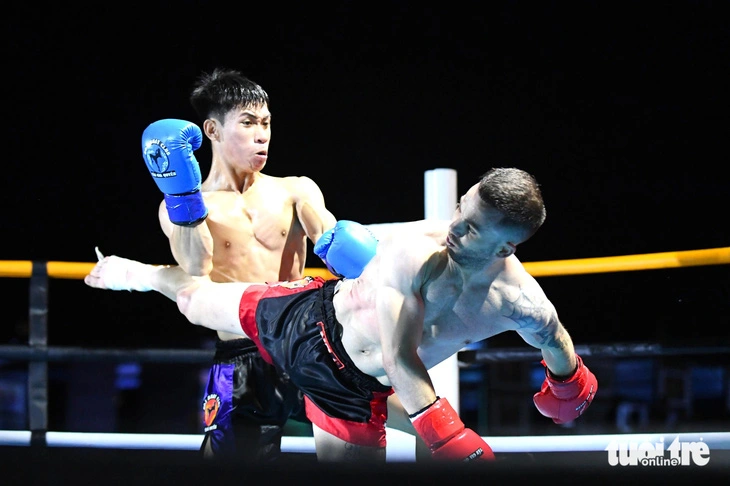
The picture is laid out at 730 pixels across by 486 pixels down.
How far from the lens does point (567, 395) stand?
1.75 meters

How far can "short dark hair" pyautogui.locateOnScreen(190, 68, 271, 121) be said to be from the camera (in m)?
2.11

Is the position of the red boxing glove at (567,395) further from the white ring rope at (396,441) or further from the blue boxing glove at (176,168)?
the blue boxing glove at (176,168)

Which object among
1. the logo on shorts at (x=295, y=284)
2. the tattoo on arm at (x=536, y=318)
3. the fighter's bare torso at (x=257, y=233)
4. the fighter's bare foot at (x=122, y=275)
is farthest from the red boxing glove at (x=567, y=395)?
the fighter's bare foot at (x=122, y=275)

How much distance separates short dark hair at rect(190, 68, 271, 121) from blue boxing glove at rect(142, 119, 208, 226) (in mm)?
213

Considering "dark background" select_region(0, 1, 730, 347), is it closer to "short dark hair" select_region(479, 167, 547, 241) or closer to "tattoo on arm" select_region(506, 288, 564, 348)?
"tattoo on arm" select_region(506, 288, 564, 348)

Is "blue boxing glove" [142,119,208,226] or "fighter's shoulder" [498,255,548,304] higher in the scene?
"blue boxing glove" [142,119,208,226]

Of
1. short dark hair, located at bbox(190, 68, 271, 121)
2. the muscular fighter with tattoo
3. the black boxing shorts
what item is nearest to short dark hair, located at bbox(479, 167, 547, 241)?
the muscular fighter with tattoo

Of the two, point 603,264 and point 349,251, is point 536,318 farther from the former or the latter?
point 603,264

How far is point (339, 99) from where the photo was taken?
5.03m

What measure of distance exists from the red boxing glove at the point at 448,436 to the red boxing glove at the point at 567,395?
0.37m

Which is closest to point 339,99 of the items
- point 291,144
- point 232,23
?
point 291,144

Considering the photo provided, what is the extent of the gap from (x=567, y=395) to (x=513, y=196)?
1.82ft

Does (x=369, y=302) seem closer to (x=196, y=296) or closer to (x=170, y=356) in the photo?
(x=196, y=296)

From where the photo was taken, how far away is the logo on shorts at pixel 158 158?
1.88 m
